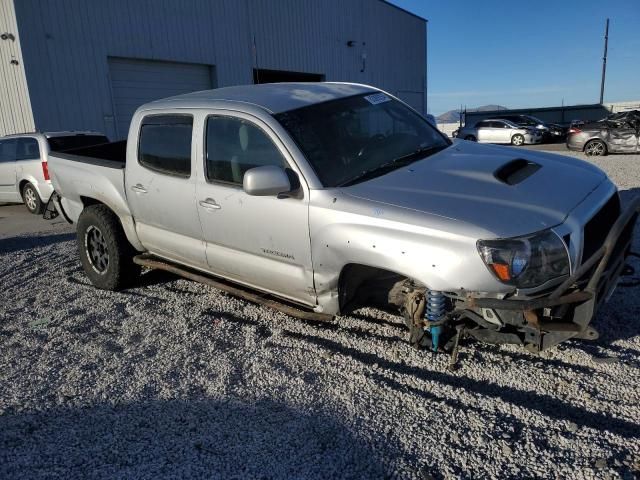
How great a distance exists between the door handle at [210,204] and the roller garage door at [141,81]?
41.8ft

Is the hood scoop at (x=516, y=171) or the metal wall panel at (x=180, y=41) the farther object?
the metal wall panel at (x=180, y=41)

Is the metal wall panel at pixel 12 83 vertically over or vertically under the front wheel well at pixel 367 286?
over

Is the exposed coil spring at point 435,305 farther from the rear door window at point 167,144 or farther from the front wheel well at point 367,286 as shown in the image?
the rear door window at point 167,144

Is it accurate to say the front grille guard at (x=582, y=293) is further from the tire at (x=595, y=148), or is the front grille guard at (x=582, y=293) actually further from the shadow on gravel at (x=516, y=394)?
the tire at (x=595, y=148)

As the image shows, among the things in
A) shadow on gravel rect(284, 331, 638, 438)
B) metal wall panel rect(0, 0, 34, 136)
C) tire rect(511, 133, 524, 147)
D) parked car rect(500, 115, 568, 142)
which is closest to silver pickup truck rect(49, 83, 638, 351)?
shadow on gravel rect(284, 331, 638, 438)

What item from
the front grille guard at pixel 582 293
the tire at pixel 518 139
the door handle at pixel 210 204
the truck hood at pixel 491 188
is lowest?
the tire at pixel 518 139

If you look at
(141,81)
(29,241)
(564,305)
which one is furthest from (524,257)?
(141,81)

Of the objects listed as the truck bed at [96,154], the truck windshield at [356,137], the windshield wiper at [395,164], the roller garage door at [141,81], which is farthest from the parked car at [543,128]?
the windshield wiper at [395,164]

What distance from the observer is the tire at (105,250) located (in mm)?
5098

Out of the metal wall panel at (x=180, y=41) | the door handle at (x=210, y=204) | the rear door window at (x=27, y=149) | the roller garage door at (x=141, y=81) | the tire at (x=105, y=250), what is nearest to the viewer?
the door handle at (x=210, y=204)

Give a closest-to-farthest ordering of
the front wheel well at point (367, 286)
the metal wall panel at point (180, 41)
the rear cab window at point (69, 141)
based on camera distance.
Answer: the front wheel well at point (367, 286), the rear cab window at point (69, 141), the metal wall panel at point (180, 41)

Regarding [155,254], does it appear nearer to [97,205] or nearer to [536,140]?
[97,205]

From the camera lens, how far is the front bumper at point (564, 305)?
270cm

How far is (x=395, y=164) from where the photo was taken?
3.70 m
